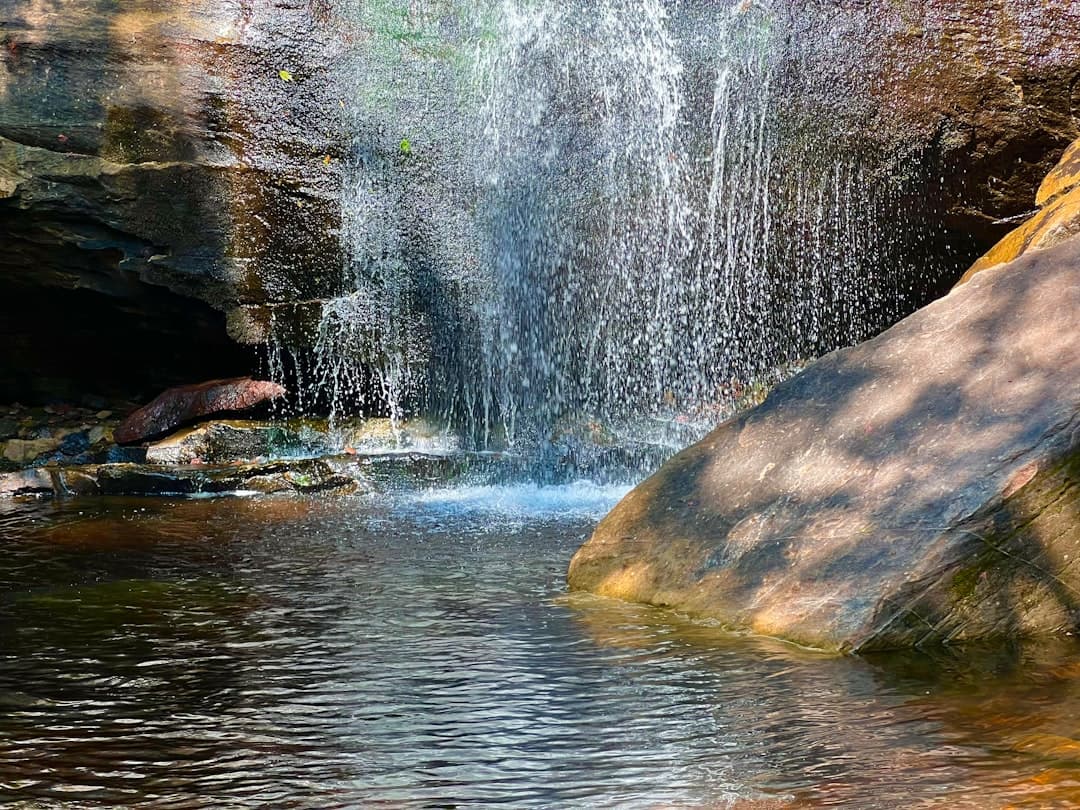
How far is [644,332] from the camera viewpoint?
10008 mm

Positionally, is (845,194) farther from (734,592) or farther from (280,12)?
(734,592)

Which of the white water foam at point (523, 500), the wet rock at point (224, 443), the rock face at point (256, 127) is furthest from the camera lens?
the wet rock at point (224, 443)

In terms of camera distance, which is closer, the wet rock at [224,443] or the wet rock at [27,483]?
the wet rock at [27,483]

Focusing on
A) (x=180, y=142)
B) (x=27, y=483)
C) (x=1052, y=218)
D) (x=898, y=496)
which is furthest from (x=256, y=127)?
(x=898, y=496)

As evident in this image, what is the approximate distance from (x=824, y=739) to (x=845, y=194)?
724cm

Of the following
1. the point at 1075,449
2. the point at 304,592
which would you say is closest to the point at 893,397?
the point at 1075,449

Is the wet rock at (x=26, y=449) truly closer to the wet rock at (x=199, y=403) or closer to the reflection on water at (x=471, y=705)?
the wet rock at (x=199, y=403)

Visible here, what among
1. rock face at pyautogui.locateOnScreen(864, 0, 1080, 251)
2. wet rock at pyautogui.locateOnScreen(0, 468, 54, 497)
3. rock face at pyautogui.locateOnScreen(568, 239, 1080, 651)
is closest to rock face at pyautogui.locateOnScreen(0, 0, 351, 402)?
wet rock at pyautogui.locateOnScreen(0, 468, 54, 497)

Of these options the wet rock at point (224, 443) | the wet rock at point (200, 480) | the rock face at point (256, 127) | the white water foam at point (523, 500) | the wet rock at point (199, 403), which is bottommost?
the white water foam at point (523, 500)

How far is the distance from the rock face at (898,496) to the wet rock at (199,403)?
221 inches

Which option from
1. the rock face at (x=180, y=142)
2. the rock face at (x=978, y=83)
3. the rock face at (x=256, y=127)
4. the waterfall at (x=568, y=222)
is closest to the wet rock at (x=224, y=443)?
the waterfall at (x=568, y=222)

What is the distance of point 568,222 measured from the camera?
9.84 meters

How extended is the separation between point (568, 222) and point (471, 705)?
6.84 m

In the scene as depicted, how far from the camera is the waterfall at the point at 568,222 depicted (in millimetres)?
9695
